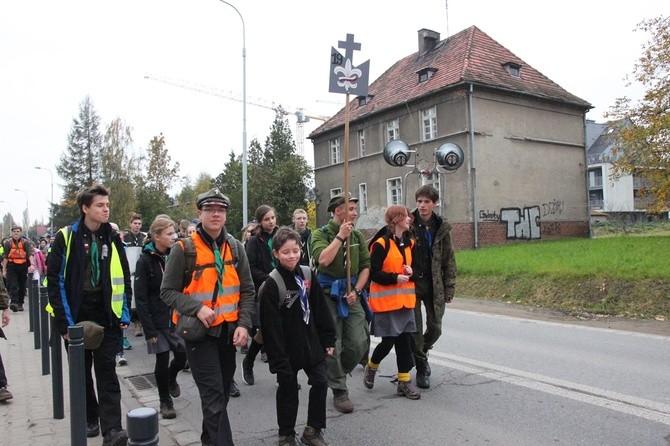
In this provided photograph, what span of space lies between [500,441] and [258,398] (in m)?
2.53

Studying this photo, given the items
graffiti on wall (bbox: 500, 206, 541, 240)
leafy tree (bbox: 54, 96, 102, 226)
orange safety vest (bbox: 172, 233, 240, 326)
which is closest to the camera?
orange safety vest (bbox: 172, 233, 240, 326)

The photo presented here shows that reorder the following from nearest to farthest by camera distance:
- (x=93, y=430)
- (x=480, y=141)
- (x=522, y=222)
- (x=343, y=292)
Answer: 1. (x=93, y=430)
2. (x=343, y=292)
3. (x=480, y=141)
4. (x=522, y=222)

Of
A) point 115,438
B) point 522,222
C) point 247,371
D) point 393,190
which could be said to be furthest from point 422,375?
point 393,190

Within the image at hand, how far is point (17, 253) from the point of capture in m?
14.9

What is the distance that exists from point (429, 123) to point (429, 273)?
2430 centimetres

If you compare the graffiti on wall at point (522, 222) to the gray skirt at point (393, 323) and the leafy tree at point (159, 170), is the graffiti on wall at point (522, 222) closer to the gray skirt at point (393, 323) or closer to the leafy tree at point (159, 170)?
the gray skirt at point (393, 323)

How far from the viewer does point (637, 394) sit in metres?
5.49

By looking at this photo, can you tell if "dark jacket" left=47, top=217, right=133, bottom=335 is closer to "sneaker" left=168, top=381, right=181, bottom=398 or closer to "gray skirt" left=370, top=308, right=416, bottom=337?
"sneaker" left=168, top=381, right=181, bottom=398

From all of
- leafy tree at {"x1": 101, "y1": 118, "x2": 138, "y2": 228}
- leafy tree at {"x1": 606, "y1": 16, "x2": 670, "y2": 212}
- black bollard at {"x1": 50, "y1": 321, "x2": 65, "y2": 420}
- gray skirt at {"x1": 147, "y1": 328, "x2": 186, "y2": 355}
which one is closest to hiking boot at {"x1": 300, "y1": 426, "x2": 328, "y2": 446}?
gray skirt at {"x1": 147, "y1": 328, "x2": 186, "y2": 355}

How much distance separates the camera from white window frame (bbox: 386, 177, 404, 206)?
31.3 m

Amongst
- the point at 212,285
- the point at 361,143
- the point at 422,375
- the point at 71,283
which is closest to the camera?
the point at 212,285

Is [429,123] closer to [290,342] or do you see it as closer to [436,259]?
[436,259]

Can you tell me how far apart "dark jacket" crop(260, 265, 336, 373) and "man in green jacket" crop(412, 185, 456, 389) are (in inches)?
71.8

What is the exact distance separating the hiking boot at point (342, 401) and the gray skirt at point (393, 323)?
0.64 meters
